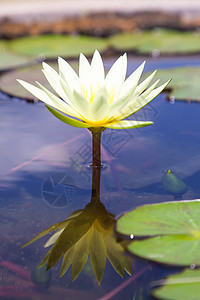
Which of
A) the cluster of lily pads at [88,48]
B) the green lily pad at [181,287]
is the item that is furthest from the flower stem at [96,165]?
the cluster of lily pads at [88,48]

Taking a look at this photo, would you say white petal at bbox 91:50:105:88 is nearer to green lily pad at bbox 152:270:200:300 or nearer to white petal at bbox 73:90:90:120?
white petal at bbox 73:90:90:120

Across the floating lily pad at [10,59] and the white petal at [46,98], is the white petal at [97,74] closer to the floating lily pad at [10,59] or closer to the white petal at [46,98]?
the white petal at [46,98]

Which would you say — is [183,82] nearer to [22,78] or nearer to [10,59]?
[22,78]

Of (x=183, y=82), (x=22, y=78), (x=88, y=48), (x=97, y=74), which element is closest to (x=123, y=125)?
(x=97, y=74)

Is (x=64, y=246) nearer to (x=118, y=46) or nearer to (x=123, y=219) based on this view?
(x=123, y=219)

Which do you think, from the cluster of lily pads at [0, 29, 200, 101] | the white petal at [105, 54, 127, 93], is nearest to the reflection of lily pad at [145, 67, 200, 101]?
the cluster of lily pads at [0, 29, 200, 101]

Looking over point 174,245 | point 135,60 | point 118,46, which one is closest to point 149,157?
point 174,245
